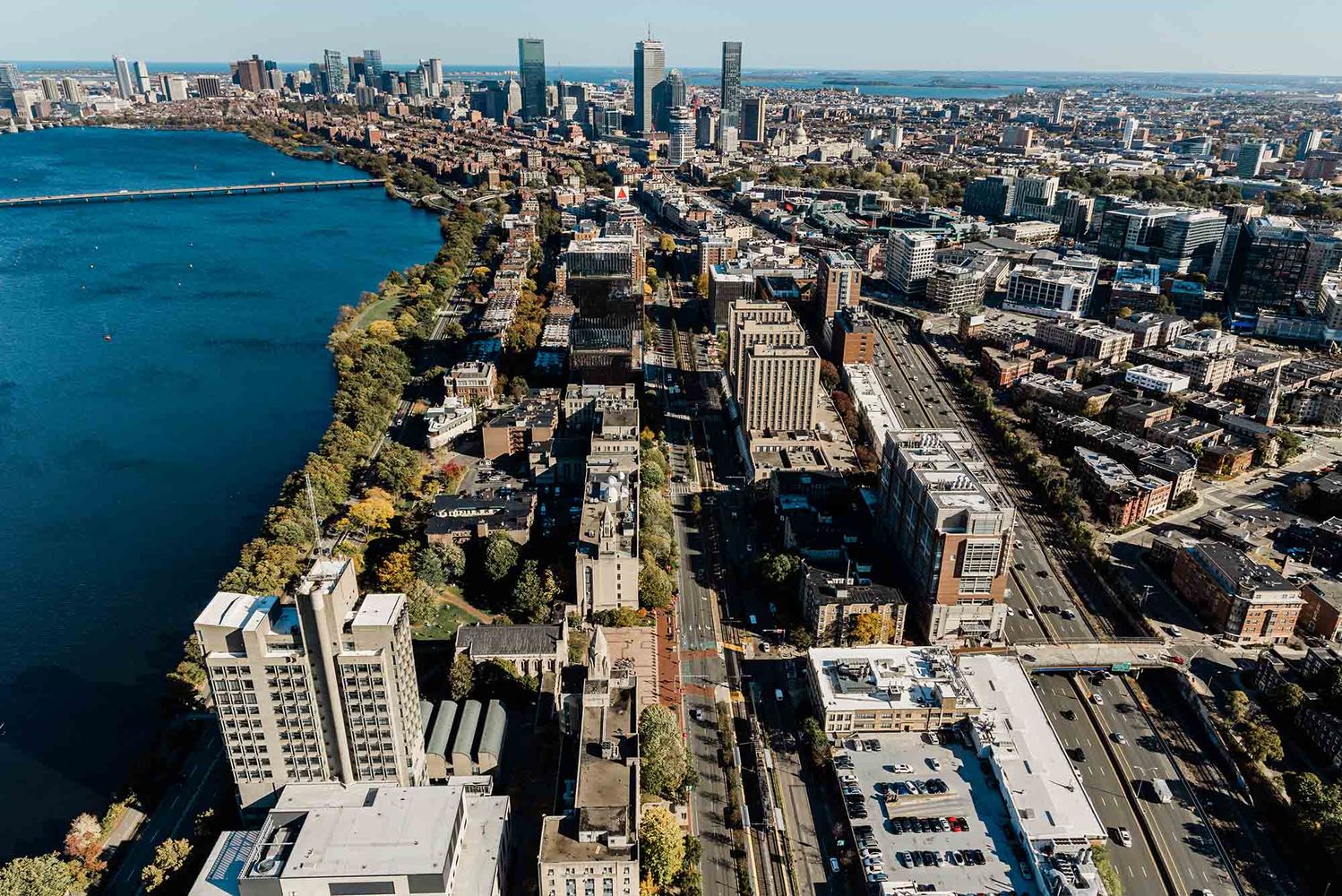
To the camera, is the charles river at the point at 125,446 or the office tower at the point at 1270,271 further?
the office tower at the point at 1270,271

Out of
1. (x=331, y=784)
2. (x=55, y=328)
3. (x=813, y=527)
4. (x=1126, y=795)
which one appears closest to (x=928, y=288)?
(x=813, y=527)

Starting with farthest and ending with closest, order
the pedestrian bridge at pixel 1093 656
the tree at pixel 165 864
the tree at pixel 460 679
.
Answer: the pedestrian bridge at pixel 1093 656 < the tree at pixel 460 679 < the tree at pixel 165 864

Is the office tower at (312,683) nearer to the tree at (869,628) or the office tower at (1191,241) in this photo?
the tree at (869,628)

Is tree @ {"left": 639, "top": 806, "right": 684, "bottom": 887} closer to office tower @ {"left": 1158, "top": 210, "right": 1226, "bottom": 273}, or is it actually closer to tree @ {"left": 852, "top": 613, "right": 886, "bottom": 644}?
tree @ {"left": 852, "top": 613, "right": 886, "bottom": 644}

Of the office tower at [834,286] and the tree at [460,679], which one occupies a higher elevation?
the office tower at [834,286]

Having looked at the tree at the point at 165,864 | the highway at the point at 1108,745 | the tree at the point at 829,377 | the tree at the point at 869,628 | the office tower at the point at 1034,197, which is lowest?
the highway at the point at 1108,745

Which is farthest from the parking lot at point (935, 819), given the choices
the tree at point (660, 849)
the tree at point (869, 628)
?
the tree at point (660, 849)

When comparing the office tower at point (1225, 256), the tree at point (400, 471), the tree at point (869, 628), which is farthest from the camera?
the office tower at point (1225, 256)
